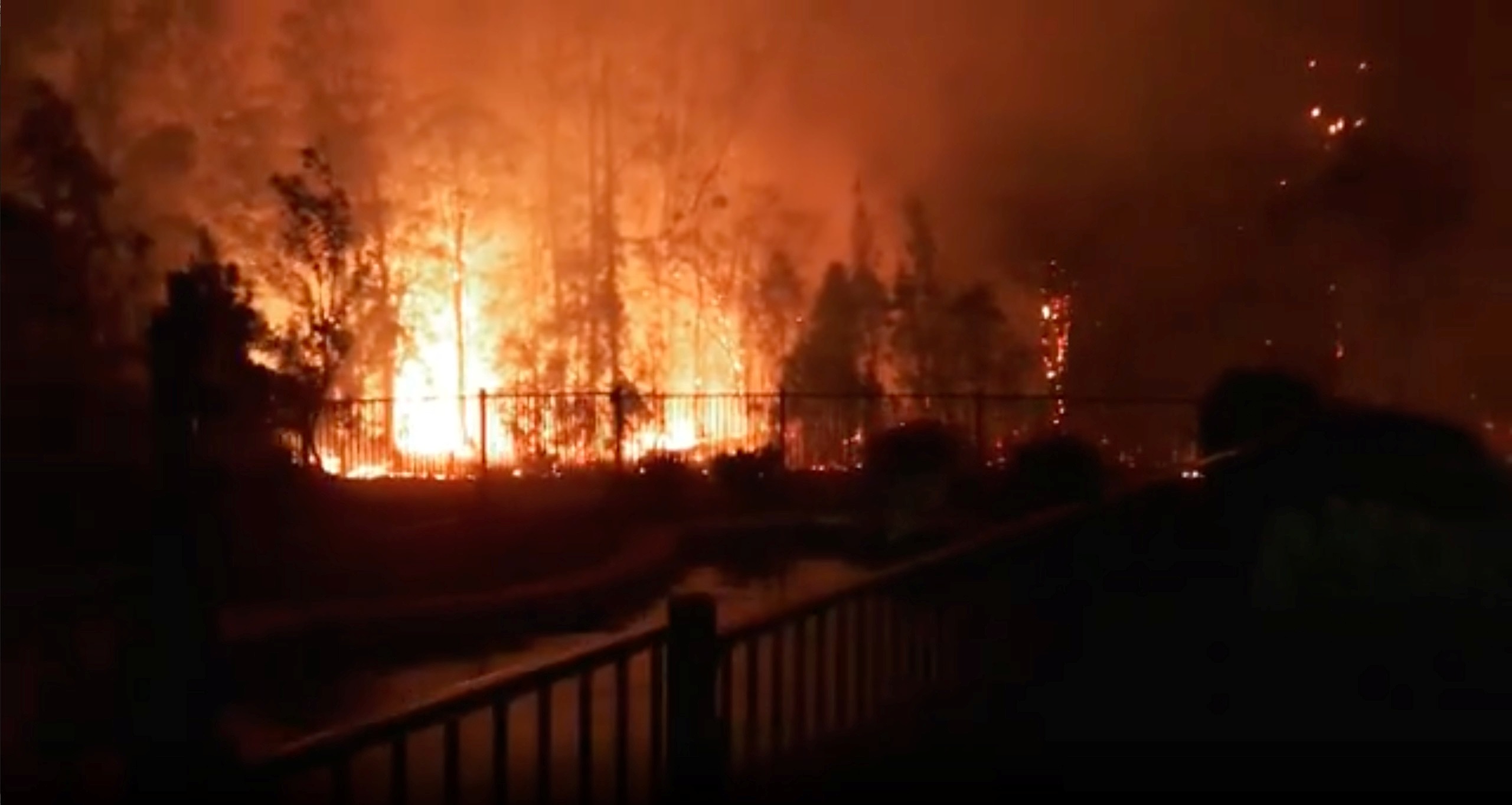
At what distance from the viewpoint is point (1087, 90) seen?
27.5 metres

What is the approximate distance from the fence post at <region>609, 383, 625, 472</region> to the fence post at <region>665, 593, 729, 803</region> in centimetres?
1626

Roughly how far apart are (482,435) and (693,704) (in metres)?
14.9

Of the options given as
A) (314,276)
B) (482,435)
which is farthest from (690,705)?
(314,276)

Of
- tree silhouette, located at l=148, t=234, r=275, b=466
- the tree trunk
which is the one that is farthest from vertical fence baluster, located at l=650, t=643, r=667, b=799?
the tree trunk

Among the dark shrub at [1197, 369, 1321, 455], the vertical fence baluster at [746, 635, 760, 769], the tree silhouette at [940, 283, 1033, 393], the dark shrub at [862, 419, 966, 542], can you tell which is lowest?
the vertical fence baluster at [746, 635, 760, 769]

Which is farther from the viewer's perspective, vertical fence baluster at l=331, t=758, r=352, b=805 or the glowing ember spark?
the glowing ember spark

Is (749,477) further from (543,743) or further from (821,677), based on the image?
(543,743)

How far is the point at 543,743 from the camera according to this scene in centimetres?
546

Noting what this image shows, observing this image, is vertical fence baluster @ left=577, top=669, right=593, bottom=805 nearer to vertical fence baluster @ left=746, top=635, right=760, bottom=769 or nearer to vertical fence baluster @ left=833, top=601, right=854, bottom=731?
vertical fence baluster @ left=746, top=635, right=760, bottom=769

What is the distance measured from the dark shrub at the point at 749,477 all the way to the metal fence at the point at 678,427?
94 cm

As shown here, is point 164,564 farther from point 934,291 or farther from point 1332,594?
point 934,291

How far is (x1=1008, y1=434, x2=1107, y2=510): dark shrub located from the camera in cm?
1315

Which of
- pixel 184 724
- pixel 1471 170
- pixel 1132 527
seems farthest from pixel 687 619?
pixel 1471 170

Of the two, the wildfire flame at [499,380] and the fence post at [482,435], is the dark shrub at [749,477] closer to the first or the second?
the wildfire flame at [499,380]
